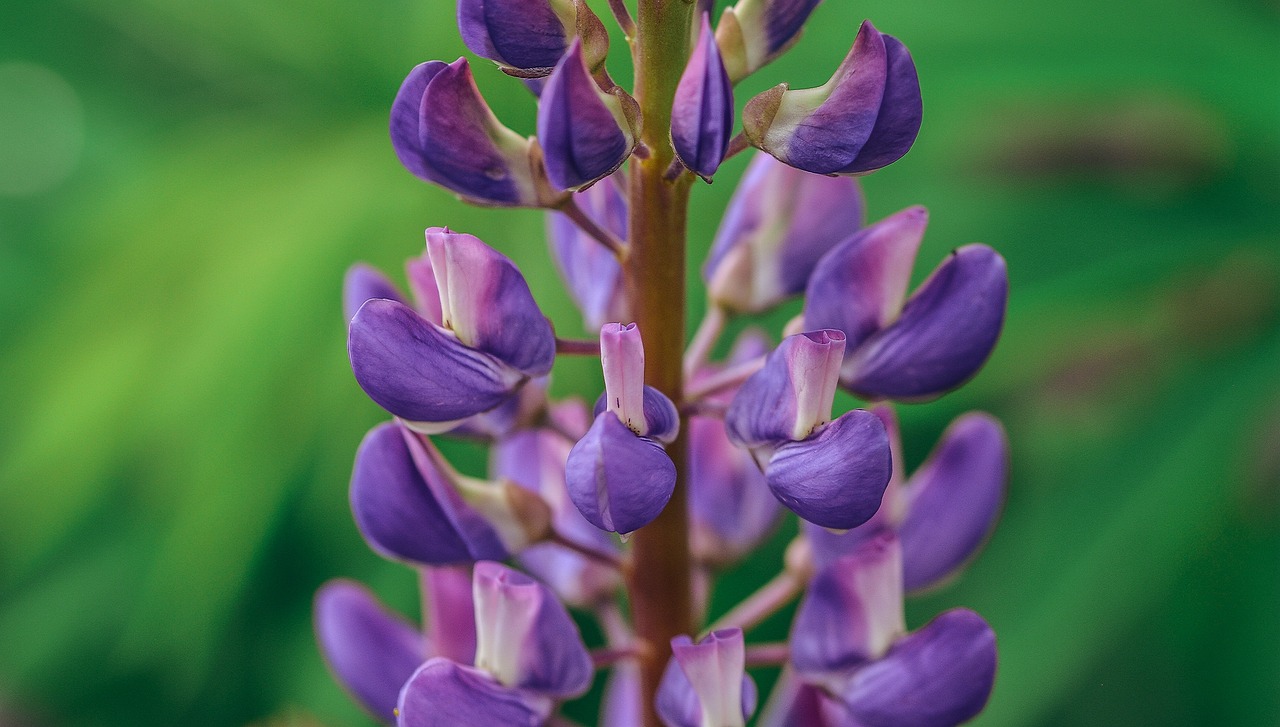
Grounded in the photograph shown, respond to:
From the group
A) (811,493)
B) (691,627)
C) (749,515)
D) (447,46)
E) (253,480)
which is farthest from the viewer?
(447,46)

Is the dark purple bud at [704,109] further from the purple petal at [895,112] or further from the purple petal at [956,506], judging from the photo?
the purple petal at [956,506]

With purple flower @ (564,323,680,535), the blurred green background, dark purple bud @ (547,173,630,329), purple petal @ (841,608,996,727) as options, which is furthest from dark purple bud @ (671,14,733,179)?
the blurred green background

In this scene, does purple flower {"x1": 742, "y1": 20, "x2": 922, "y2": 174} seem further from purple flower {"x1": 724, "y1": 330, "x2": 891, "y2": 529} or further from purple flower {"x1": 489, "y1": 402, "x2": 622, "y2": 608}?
purple flower {"x1": 489, "y1": 402, "x2": 622, "y2": 608}

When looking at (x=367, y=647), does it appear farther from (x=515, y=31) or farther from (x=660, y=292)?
(x=515, y=31)

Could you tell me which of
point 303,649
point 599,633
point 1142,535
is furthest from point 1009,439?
point 303,649

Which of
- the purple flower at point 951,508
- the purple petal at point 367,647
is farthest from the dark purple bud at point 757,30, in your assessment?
the purple petal at point 367,647

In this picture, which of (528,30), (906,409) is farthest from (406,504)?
(906,409)

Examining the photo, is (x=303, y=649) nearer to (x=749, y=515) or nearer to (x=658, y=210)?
(x=749, y=515)
